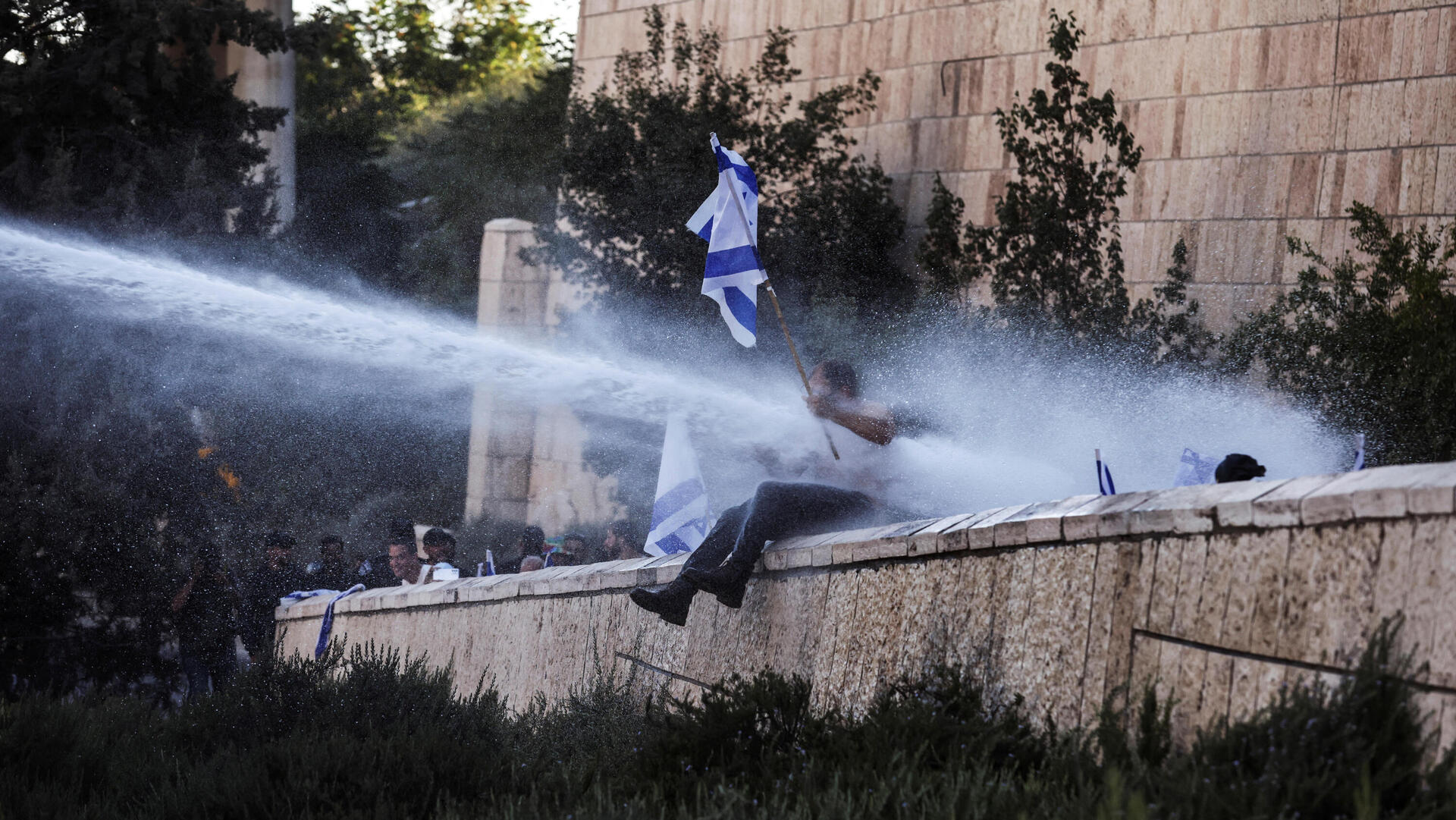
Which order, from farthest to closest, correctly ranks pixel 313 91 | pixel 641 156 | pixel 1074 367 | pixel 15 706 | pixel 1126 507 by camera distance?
pixel 313 91 → pixel 641 156 → pixel 1074 367 → pixel 15 706 → pixel 1126 507

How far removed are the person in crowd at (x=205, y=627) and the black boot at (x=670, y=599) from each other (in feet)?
19.9

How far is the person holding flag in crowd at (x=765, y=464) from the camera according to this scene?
7078mm

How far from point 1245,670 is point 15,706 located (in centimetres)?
573

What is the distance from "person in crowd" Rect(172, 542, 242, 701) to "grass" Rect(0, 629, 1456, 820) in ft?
11.8

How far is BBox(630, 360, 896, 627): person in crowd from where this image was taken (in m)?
7.05

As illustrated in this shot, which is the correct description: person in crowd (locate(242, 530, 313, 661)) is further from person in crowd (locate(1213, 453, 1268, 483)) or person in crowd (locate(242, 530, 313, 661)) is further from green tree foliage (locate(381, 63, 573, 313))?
green tree foliage (locate(381, 63, 573, 313))

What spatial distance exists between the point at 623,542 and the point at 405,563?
3.31m

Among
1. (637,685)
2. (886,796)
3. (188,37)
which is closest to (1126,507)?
(886,796)

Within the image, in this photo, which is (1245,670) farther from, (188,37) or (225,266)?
(188,37)

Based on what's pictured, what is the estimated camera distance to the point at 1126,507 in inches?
199

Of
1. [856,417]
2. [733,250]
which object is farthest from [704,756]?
[733,250]

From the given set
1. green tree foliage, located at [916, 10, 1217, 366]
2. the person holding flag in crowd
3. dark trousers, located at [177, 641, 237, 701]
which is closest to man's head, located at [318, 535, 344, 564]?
dark trousers, located at [177, 641, 237, 701]

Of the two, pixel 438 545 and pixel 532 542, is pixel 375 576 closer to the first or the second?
pixel 438 545

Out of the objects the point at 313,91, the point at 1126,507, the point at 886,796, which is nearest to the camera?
the point at 886,796
